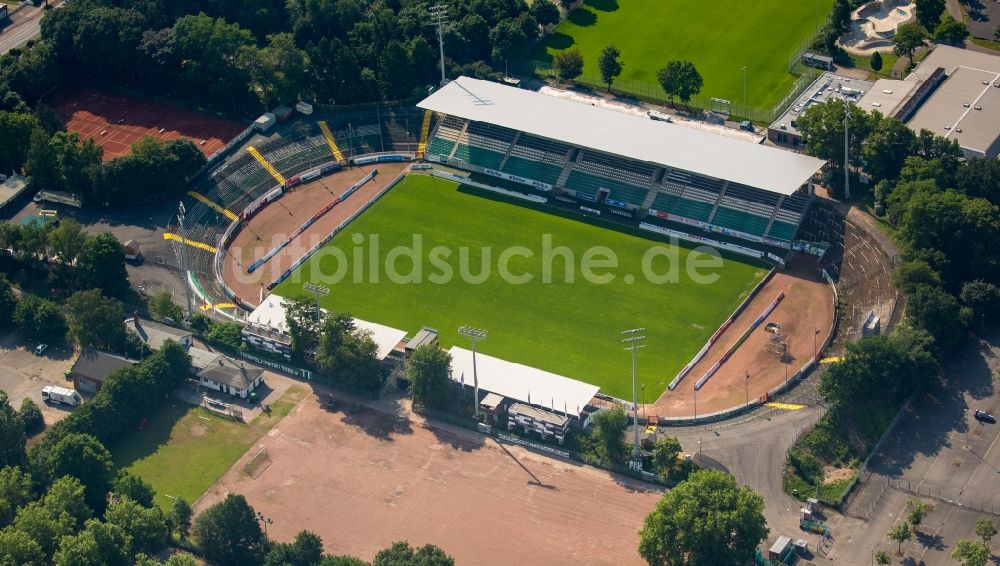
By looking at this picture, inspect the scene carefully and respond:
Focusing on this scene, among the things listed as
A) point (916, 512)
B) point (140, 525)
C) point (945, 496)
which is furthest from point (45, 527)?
point (945, 496)

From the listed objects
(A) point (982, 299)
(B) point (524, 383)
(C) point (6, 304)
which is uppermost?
(A) point (982, 299)

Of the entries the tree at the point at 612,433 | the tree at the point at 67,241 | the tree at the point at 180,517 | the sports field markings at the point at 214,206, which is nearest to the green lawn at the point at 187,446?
the tree at the point at 180,517

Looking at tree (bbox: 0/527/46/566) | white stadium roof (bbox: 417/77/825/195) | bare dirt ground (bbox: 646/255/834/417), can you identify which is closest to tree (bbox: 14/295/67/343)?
tree (bbox: 0/527/46/566)

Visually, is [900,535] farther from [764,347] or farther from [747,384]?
[764,347]

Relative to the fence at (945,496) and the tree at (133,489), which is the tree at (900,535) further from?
the tree at (133,489)

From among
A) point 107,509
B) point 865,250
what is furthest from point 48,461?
point 865,250

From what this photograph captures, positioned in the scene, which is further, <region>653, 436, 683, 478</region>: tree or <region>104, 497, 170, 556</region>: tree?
<region>653, 436, 683, 478</region>: tree

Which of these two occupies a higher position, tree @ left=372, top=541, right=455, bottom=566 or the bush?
tree @ left=372, top=541, right=455, bottom=566

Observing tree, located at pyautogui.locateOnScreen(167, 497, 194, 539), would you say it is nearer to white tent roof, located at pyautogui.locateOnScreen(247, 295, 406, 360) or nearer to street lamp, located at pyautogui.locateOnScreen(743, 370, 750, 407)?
white tent roof, located at pyautogui.locateOnScreen(247, 295, 406, 360)
